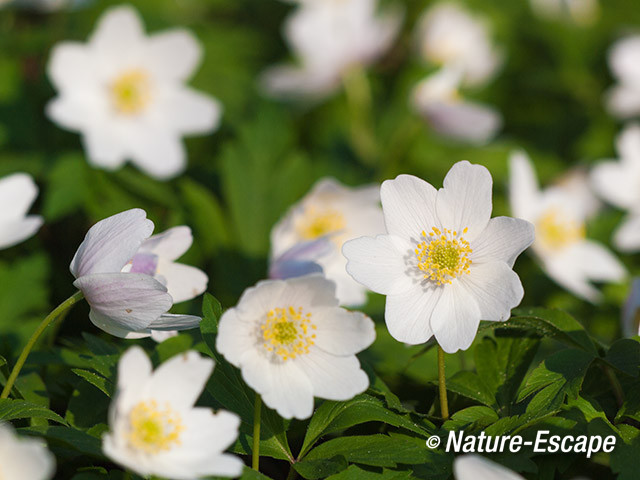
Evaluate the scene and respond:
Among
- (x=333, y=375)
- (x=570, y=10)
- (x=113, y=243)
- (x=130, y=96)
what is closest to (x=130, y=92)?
(x=130, y=96)

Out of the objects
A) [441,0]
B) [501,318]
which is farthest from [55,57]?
[441,0]

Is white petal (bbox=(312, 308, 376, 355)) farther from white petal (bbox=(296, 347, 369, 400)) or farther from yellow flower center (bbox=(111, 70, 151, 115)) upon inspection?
yellow flower center (bbox=(111, 70, 151, 115))

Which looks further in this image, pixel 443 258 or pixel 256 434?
pixel 443 258

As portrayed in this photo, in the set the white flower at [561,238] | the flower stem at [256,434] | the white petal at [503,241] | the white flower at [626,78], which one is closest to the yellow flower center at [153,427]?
the flower stem at [256,434]

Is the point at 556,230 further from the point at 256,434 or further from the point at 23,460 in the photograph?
the point at 23,460

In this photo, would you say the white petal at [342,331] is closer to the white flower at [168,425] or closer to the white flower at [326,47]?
the white flower at [168,425]

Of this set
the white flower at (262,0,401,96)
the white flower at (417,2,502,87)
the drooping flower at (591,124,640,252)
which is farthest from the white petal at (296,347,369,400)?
the white flower at (417,2,502,87)
